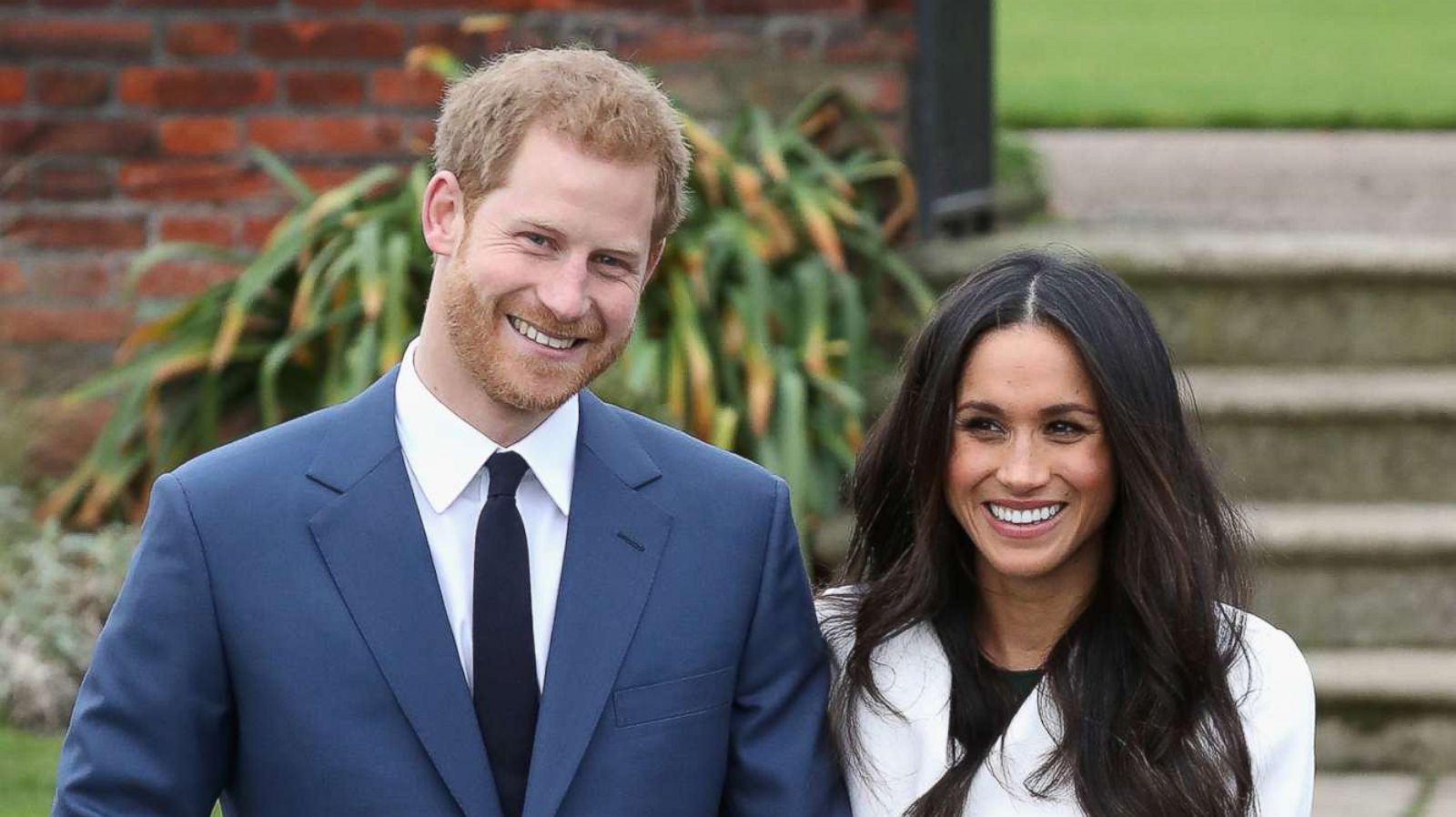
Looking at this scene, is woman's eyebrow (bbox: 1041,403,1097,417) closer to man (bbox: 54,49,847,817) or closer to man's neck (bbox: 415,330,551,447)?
man (bbox: 54,49,847,817)

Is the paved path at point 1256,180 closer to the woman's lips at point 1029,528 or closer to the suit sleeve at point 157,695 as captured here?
the woman's lips at point 1029,528

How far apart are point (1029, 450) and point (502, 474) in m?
0.66

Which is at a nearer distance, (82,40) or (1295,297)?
(82,40)

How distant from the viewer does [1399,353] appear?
6004mm

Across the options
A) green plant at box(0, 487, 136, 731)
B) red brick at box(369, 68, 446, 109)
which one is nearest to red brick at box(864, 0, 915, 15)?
red brick at box(369, 68, 446, 109)

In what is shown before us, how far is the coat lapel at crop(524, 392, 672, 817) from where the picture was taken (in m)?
2.58

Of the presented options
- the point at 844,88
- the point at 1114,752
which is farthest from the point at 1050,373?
the point at 844,88

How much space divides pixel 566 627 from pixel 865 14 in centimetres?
373

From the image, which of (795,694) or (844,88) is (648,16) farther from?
(795,694)

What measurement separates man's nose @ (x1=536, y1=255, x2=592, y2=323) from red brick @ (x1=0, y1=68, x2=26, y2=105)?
Answer: 3804 millimetres

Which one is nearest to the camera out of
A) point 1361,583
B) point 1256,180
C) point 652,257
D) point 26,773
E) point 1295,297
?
point 652,257

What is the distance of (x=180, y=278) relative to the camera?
19.4 ft

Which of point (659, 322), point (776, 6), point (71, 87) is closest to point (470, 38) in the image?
point (776, 6)

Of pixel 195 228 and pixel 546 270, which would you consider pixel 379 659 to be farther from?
pixel 195 228
